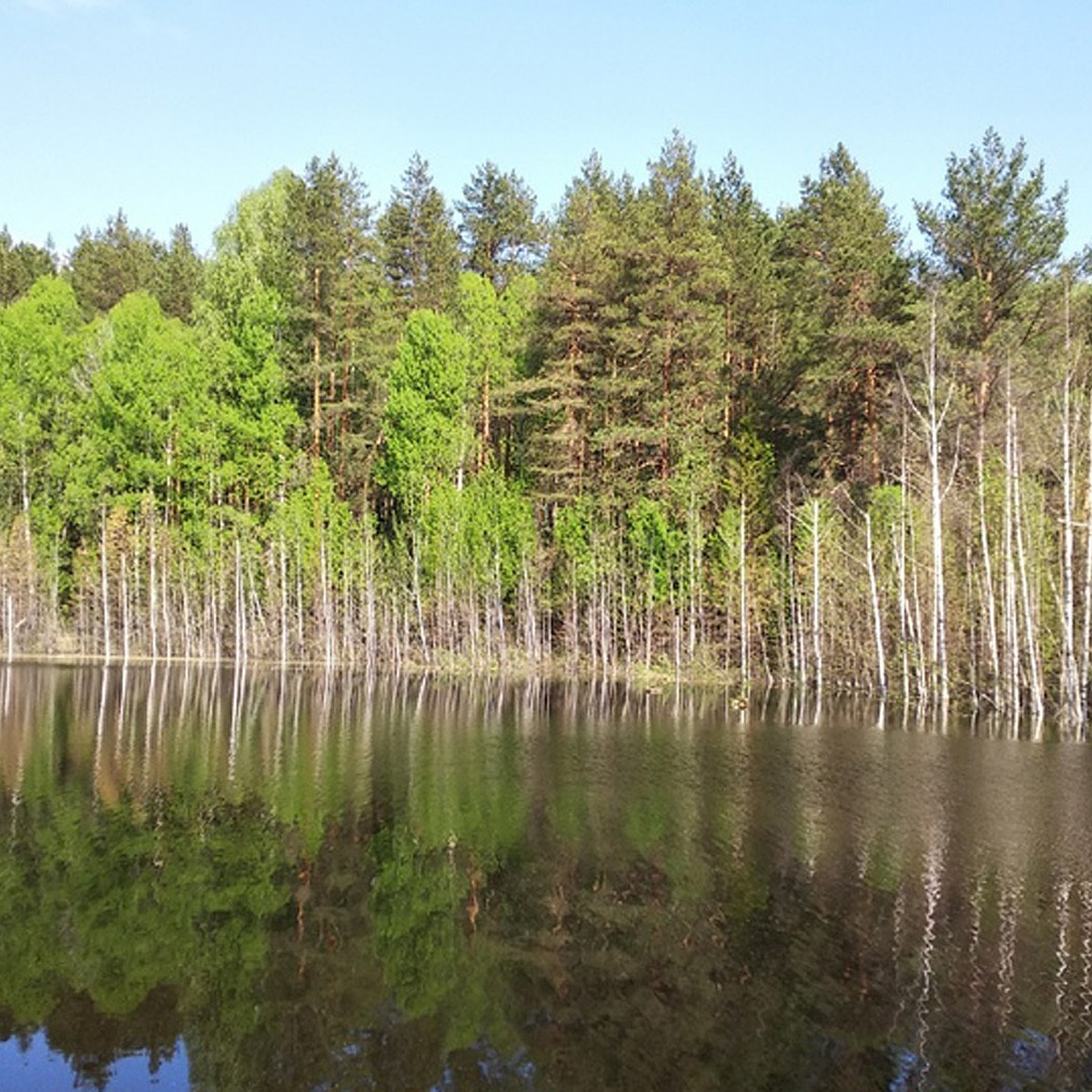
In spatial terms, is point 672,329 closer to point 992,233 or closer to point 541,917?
point 992,233

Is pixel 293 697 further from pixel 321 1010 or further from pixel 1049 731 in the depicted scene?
pixel 321 1010

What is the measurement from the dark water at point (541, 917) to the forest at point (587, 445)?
49.0ft

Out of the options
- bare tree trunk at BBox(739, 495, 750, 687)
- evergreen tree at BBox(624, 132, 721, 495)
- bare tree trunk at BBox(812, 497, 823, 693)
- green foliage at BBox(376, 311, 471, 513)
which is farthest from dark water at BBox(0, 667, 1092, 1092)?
green foliage at BBox(376, 311, 471, 513)

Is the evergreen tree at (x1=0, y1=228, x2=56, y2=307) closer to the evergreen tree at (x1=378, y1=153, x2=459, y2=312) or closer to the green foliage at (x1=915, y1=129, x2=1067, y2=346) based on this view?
the evergreen tree at (x1=378, y1=153, x2=459, y2=312)

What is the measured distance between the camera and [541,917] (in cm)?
1132

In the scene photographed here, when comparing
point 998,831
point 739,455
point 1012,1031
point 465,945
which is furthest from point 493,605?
point 1012,1031

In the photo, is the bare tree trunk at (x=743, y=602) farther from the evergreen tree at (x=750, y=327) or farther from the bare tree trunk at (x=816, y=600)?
the evergreen tree at (x=750, y=327)

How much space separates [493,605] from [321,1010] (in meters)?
34.2

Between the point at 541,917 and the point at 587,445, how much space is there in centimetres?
3463

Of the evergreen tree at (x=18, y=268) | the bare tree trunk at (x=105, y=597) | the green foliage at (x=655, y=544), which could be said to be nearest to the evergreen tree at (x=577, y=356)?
the green foliage at (x=655, y=544)

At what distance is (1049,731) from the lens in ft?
82.9

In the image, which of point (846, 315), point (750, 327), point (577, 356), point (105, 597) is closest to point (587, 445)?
point (577, 356)

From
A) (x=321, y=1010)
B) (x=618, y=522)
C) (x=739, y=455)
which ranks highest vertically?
(x=739, y=455)

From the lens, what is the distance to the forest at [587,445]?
1351 inches
